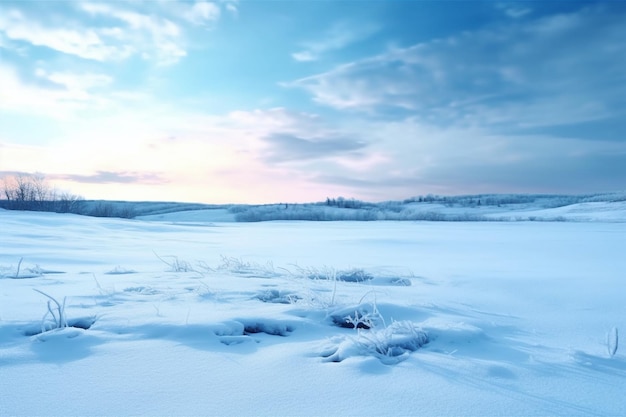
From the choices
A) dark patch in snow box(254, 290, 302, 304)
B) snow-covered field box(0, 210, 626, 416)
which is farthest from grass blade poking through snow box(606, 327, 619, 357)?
dark patch in snow box(254, 290, 302, 304)

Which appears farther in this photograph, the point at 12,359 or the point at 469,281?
the point at 469,281

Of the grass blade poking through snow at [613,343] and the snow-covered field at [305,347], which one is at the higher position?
the grass blade poking through snow at [613,343]

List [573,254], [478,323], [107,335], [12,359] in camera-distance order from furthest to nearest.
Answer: [573,254] < [478,323] < [107,335] < [12,359]

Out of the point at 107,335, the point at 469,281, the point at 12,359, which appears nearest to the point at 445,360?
the point at 107,335

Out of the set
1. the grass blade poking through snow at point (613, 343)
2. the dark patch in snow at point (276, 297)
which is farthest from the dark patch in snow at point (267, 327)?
the grass blade poking through snow at point (613, 343)

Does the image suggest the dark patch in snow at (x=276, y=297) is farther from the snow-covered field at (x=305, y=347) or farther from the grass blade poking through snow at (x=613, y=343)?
the grass blade poking through snow at (x=613, y=343)

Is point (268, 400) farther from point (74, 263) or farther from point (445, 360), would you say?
point (74, 263)

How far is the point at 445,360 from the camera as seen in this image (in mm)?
2137

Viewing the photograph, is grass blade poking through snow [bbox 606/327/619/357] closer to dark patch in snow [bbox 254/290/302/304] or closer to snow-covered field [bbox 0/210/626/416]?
snow-covered field [bbox 0/210/626/416]

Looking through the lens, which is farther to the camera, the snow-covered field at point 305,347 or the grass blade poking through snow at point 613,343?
the grass blade poking through snow at point 613,343

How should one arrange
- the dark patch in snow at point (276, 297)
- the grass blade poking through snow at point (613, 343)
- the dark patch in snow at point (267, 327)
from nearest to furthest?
1. the grass blade poking through snow at point (613, 343)
2. the dark patch in snow at point (267, 327)
3. the dark patch in snow at point (276, 297)

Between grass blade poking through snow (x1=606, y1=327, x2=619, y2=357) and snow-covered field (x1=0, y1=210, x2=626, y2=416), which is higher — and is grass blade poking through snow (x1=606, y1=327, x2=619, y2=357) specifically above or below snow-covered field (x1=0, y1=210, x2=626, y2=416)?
above

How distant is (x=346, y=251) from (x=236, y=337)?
242 inches

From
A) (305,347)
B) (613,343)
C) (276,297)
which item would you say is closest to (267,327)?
(305,347)
